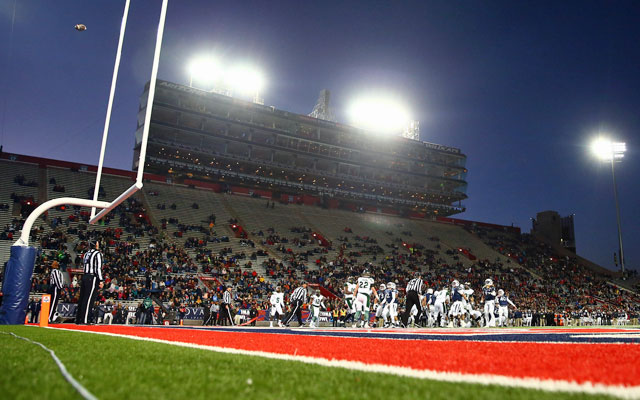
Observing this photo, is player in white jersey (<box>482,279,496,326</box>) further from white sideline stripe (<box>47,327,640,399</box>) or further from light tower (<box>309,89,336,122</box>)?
light tower (<box>309,89,336,122</box>)

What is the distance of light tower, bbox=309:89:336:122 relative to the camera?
61812 millimetres

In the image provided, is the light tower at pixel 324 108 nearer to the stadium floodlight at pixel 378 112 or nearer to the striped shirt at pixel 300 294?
the stadium floodlight at pixel 378 112

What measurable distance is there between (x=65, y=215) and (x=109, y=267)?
8.73 m

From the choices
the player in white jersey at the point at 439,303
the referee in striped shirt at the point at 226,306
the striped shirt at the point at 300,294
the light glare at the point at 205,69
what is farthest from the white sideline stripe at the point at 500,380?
the light glare at the point at 205,69

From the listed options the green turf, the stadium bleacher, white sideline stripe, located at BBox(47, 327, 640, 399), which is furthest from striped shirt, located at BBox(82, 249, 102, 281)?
white sideline stripe, located at BBox(47, 327, 640, 399)

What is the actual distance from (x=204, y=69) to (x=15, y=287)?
46034 millimetres

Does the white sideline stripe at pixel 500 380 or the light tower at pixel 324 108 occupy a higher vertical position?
the light tower at pixel 324 108

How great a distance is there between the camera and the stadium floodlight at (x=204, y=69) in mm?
52531

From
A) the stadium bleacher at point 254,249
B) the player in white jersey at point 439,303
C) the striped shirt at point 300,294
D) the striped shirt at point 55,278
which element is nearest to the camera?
Answer: the striped shirt at point 55,278

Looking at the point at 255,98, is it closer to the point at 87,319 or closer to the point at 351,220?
the point at 351,220

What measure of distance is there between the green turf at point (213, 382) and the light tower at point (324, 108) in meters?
59.4

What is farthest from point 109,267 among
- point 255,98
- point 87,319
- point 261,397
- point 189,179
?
point 255,98

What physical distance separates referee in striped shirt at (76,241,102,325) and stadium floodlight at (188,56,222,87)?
43756mm

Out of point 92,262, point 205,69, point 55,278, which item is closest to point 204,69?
point 205,69
